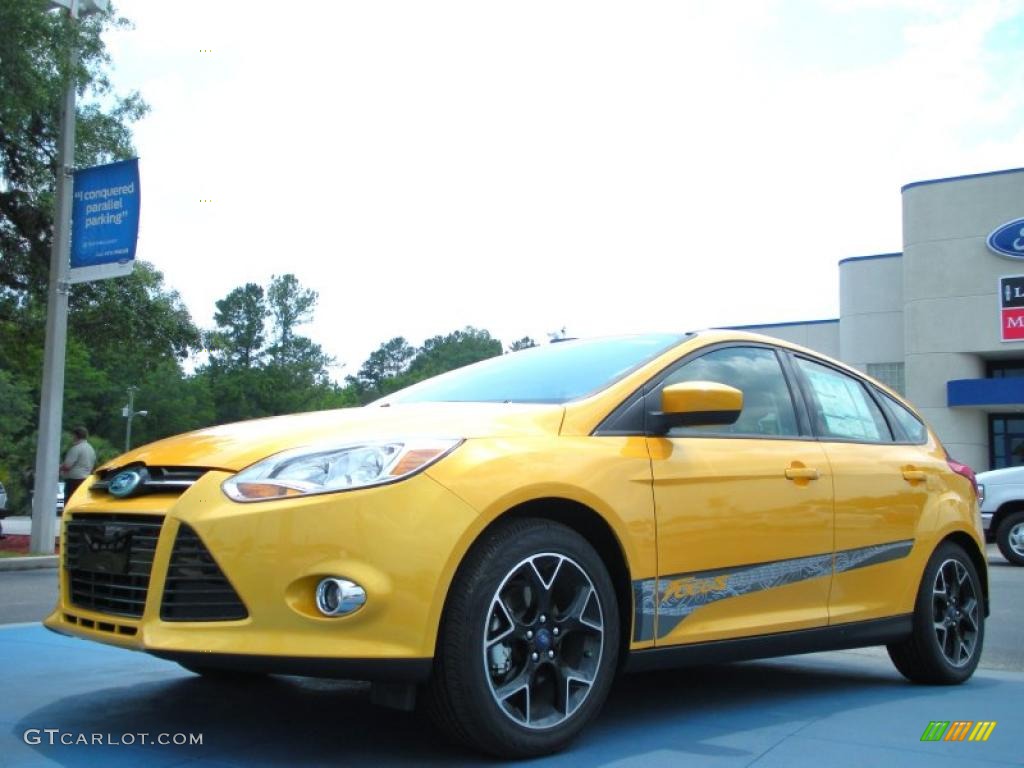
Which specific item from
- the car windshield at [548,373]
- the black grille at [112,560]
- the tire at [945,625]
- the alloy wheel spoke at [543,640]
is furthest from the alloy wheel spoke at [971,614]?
the black grille at [112,560]

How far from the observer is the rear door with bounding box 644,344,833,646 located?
165 inches

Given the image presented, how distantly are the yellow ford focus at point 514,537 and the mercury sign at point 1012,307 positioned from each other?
30596 mm

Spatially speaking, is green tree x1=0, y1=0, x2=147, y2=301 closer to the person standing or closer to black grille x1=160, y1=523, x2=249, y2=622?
the person standing

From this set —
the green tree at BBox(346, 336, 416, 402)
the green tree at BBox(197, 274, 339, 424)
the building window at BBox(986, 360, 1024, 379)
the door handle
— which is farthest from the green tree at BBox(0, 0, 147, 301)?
the green tree at BBox(346, 336, 416, 402)

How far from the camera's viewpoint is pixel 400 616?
132 inches

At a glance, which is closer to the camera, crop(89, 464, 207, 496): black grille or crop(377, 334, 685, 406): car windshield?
crop(89, 464, 207, 496): black grille

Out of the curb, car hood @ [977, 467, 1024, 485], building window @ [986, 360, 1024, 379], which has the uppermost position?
building window @ [986, 360, 1024, 379]

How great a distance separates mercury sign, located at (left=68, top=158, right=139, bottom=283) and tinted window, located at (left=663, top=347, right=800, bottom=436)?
10.7 metres

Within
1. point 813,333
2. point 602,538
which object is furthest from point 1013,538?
point 813,333

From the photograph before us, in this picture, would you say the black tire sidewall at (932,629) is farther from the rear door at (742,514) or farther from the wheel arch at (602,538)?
the wheel arch at (602,538)

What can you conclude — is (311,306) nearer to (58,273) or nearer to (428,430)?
(58,273)

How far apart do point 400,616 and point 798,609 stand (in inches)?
79.9

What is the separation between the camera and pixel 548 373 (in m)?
4.73

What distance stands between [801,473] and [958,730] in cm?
115
